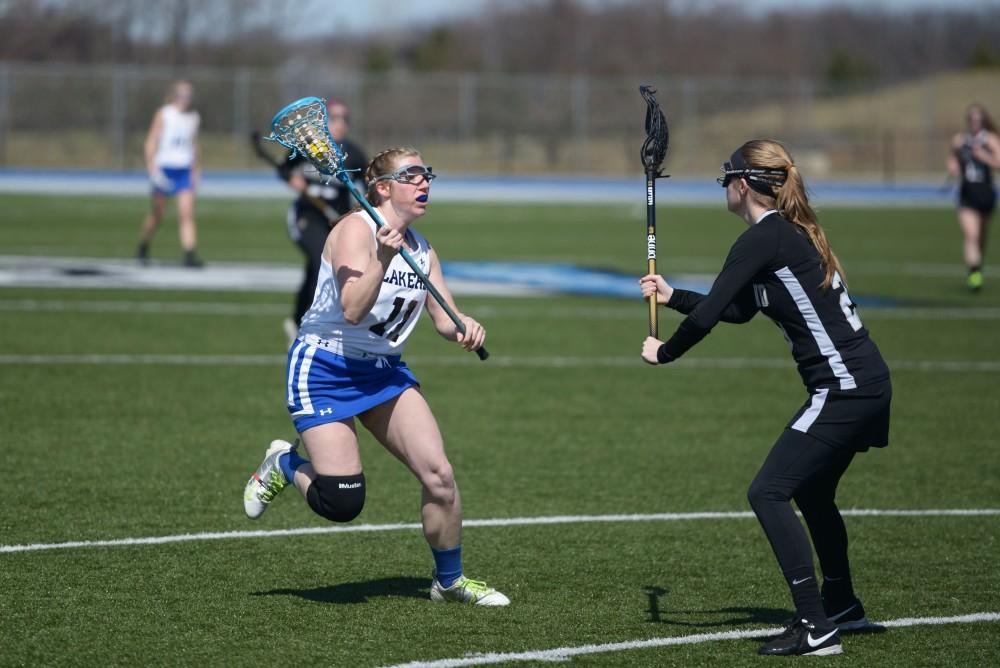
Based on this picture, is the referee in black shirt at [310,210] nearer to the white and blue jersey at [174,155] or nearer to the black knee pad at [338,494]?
the black knee pad at [338,494]

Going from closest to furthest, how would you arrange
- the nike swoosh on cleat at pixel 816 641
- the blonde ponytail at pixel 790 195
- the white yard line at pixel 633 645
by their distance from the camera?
1. the white yard line at pixel 633 645
2. the nike swoosh on cleat at pixel 816 641
3. the blonde ponytail at pixel 790 195

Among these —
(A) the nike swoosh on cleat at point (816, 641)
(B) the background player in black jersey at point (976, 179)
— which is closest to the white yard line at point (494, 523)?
(A) the nike swoosh on cleat at point (816, 641)

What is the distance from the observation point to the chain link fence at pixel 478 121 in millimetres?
44406

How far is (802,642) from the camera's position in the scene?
529 cm

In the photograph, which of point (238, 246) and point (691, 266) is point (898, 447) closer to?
point (691, 266)

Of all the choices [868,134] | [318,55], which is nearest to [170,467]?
[868,134]

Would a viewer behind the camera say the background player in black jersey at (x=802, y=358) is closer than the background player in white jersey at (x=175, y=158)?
Yes

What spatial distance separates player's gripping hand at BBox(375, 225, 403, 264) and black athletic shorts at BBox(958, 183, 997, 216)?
14295 mm

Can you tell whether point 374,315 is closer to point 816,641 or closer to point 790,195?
point 790,195

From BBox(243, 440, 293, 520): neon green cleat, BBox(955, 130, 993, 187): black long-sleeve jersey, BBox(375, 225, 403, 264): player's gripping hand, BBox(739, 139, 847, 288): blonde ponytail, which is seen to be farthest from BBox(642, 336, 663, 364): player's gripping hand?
BBox(955, 130, 993, 187): black long-sleeve jersey

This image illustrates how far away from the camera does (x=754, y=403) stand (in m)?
11.0

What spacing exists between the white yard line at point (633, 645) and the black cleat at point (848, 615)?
130mm

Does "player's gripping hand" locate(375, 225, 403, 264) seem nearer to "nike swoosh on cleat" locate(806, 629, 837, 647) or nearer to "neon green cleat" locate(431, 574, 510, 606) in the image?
"neon green cleat" locate(431, 574, 510, 606)

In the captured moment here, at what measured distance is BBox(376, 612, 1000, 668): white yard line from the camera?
16.9 ft
